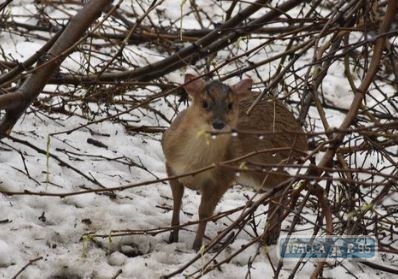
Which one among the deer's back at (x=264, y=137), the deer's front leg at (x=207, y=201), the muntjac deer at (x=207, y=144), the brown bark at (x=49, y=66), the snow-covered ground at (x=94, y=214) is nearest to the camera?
the snow-covered ground at (x=94, y=214)

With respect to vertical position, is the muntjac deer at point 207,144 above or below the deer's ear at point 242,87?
below

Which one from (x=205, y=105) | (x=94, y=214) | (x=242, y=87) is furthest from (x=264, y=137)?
(x=94, y=214)

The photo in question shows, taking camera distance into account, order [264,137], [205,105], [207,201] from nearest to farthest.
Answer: [205,105], [207,201], [264,137]

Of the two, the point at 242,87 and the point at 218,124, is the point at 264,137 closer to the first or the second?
the point at 242,87

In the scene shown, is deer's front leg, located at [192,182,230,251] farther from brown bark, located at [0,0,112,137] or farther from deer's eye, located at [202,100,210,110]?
brown bark, located at [0,0,112,137]

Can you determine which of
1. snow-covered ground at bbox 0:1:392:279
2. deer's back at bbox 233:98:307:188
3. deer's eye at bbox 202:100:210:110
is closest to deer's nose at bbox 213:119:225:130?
deer's eye at bbox 202:100:210:110

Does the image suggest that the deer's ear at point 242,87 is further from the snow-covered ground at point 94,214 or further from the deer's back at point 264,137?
the snow-covered ground at point 94,214

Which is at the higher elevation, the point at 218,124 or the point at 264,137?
the point at 264,137

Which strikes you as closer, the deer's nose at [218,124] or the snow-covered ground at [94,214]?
the snow-covered ground at [94,214]

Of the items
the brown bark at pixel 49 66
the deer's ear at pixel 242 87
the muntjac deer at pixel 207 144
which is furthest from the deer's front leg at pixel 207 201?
the brown bark at pixel 49 66

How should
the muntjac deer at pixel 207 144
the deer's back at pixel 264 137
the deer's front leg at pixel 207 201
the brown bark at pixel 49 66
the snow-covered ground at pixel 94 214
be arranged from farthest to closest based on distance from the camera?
1. the deer's back at pixel 264 137
2. the deer's front leg at pixel 207 201
3. the muntjac deer at pixel 207 144
4. the brown bark at pixel 49 66
5. the snow-covered ground at pixel 94 214

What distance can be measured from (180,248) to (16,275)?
1069 millimetres

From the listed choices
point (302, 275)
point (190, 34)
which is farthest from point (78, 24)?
point (190, 34)

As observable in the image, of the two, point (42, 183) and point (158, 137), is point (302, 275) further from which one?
point (158, 137)
